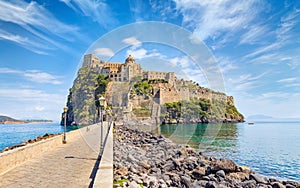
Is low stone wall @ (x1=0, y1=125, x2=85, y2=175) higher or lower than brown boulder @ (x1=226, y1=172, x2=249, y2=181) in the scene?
higher

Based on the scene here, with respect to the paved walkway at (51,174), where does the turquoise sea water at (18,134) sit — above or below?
below

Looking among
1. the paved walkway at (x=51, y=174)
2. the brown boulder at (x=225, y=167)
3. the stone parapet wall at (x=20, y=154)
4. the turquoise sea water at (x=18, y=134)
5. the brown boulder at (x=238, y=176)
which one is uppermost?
the stone parapet wall at (x=20, y=154)

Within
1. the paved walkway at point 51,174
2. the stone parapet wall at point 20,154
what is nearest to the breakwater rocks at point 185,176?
the paved walkway at point 51,174

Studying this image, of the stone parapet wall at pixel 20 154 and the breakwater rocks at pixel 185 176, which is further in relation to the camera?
the breakwater rocks at pixel 185 176

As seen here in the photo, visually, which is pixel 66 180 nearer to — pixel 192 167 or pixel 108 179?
pixel 108 179

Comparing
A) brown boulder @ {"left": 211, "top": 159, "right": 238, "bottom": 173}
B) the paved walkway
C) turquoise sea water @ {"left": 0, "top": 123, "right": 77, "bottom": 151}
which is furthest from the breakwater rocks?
turquoise sea water @ {"left": 0, "top": 123, "right": 77, "bottom": 151}

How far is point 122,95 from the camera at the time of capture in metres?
30.5

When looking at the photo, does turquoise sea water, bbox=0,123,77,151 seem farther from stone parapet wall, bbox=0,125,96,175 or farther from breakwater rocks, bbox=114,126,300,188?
breakwater rocks, bbox=114,126,300,188

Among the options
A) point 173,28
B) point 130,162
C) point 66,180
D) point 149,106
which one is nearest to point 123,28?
point 173,28

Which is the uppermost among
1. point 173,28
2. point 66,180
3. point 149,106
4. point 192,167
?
point 173,28

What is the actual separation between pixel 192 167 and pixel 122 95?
21877mm

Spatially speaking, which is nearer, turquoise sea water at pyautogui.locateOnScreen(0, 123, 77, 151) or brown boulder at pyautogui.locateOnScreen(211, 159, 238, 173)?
brown boulder at pyautogui.locateOnScreen(211, 159, 238, 173)

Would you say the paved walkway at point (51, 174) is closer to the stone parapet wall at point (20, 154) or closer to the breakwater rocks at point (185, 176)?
the stone parapet wall at point (20, 154)

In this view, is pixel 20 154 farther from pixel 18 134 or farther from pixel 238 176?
pixel 18 134
